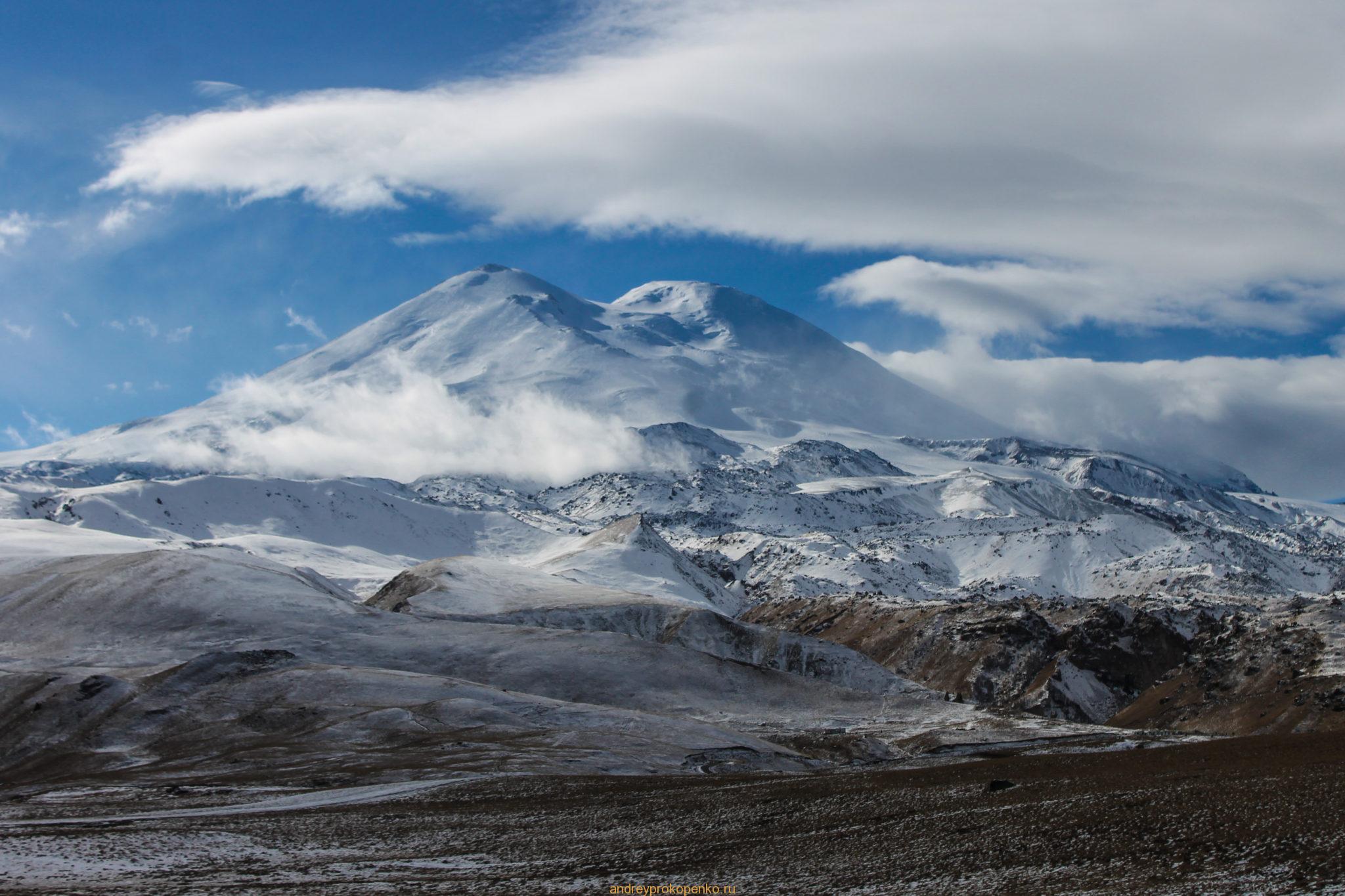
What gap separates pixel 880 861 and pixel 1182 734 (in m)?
61.6

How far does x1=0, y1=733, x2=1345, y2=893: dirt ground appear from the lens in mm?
31750

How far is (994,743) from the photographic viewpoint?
87875 mm

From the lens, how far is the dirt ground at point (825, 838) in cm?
3175

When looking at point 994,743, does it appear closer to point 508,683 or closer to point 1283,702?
point 1283,702

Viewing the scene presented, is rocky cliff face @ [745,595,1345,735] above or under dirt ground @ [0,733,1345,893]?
under

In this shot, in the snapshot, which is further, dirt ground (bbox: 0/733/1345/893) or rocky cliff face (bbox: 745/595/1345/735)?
rocky cliff face (bbox: 745/595/1345/735)

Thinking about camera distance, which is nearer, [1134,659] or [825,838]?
[825,838]

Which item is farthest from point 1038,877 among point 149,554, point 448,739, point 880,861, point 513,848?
point 149,554

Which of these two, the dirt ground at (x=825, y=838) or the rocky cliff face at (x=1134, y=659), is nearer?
the dirt ground at (x=825, y=838)

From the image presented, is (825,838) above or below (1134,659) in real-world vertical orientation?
above

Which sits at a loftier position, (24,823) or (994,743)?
(24,823)

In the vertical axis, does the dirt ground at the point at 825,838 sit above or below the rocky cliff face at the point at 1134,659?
above

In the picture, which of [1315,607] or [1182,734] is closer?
[1182,734]

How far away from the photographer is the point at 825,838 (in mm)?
39031
